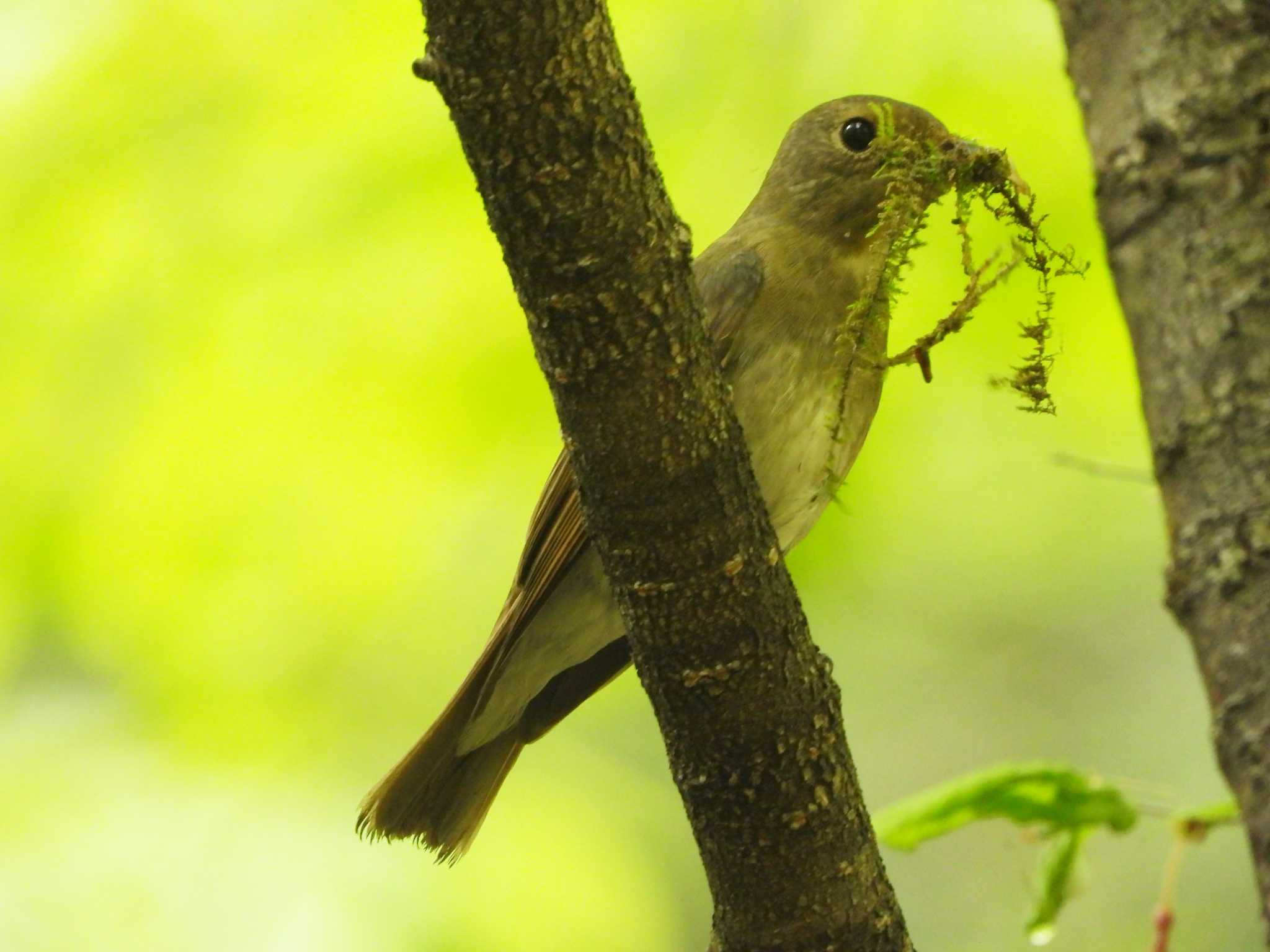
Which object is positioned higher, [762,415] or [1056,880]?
[762,415]

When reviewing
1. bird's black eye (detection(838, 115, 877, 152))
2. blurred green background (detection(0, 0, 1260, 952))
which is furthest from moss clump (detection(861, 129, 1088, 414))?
blurred green background (detection(0, 0, 1260, 952))

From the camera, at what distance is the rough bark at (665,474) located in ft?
6.86

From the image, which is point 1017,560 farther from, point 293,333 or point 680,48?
point 293,333

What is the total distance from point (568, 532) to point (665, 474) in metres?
1.00

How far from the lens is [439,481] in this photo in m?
4.63

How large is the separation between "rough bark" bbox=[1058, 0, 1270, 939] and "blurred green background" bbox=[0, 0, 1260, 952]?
274 cm

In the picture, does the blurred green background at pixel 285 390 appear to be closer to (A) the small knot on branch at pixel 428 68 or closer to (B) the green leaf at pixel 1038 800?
(B) the green leaf at pixel 1038 800

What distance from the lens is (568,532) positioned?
3.31m

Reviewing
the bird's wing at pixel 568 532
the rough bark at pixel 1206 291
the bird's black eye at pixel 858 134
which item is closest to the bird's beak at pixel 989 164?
the bird's wing at pixel 568 532

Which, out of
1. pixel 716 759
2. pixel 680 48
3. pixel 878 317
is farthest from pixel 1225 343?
pixel 680 48

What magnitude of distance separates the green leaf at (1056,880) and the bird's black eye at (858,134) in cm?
162

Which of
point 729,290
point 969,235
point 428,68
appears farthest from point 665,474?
point 729,290

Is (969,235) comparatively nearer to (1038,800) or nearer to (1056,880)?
(1038,800)

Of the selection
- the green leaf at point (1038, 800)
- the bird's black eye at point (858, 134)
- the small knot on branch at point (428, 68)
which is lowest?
the green leaf at point (1038, 800)
